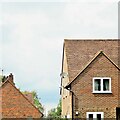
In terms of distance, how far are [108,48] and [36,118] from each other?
1070 centimetres

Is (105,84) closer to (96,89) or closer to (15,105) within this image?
(96,89)

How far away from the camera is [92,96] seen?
43406mm

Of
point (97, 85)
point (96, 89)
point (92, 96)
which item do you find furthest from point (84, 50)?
point (92, 96)

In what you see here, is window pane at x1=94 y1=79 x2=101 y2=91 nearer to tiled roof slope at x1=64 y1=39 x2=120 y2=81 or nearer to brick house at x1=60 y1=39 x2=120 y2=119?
brick house at x1=60 y1=39 x2=120 y2=119

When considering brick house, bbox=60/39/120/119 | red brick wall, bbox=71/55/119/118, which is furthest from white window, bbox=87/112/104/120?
red brick wall, bbox=71/55/119/118

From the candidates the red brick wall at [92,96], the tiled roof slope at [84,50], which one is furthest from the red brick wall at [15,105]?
the red brick wall at [92,96]

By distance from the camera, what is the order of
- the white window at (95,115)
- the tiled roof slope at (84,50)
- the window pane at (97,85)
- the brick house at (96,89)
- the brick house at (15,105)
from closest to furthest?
1. the white window at (95,115)
2. the brick house at (96,89)
3. the window pane at (97,85)
4. the tiled roof slope at (84,50)
5. the brick house at (15,105)

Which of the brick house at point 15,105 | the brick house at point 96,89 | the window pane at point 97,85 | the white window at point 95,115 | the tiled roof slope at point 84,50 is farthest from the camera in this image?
the brick house at point 15,105

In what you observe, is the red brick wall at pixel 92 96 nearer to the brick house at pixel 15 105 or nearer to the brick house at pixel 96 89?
the brick house at pixel 96 89

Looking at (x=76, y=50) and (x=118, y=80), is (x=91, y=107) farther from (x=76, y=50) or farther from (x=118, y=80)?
(x=76, y=50)

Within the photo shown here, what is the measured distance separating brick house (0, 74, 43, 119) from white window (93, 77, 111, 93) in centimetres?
→ 1100

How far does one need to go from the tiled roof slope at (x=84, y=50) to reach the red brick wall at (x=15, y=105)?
7.93 metres

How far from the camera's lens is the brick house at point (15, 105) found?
52.5 meters

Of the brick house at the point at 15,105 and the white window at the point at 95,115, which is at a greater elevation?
the brick house at the point at 15,105
